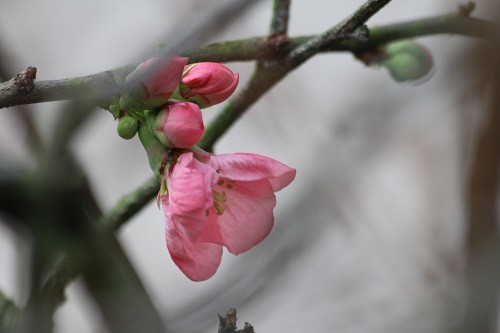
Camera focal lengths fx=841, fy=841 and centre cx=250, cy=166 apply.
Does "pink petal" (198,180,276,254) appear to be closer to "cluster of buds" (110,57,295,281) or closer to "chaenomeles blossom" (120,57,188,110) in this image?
"cluster of buds" (110,57,295,281)

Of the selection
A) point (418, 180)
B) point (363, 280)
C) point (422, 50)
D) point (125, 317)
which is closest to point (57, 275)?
point (125, 317)

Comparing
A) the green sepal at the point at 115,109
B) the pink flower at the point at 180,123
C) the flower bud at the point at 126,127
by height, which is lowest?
the pink flower at the point at 180,123

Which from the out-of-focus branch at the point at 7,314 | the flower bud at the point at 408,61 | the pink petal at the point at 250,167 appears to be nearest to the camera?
the pink petal at the point at 250,167

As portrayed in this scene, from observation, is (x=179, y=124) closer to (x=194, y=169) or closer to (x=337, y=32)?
(x=194, y=169)

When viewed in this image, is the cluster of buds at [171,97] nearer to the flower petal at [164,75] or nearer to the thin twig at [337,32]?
the flower petal at [164,75]

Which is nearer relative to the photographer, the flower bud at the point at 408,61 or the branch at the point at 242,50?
the branch at the point at 242,50

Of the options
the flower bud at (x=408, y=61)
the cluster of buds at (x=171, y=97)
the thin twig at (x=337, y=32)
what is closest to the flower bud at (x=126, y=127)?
the cluster of buds at (x=171, y=97)

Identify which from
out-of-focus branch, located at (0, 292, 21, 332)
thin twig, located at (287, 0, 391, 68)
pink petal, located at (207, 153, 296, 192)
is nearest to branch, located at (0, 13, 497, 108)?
thin twig, located at (287, 0, 391, 68)
